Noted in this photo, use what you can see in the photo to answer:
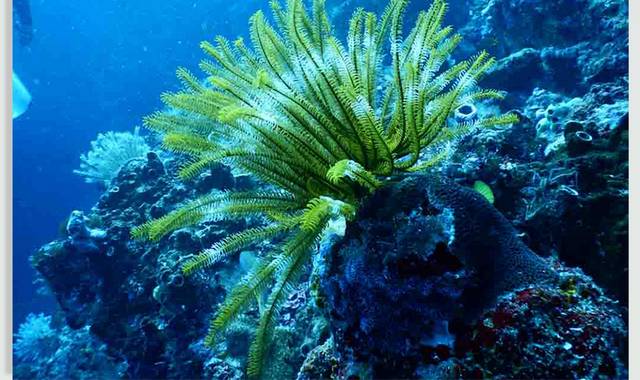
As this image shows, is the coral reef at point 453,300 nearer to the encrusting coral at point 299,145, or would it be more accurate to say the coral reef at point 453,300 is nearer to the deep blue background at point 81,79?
the encrusting coral at point 299,145

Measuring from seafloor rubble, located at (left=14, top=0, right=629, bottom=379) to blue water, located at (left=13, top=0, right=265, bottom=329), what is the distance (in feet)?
67.3

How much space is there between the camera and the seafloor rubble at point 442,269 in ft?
7.25

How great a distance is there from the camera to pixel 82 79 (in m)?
35.4

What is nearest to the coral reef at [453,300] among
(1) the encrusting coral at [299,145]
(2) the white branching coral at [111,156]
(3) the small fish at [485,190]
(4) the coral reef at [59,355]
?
(1) the encrusting coral at [299,145]

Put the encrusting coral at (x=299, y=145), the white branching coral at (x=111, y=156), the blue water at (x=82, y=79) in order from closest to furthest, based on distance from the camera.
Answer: the encrusting coral at (x=299, y=145)
the white branching coral at (x=111, y=156)
the blue water at (x=82, y=79)

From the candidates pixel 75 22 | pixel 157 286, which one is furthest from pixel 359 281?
pixel 75 22

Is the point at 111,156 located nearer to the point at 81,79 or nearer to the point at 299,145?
the point at 299,145

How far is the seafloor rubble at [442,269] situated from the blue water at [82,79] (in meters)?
20.5

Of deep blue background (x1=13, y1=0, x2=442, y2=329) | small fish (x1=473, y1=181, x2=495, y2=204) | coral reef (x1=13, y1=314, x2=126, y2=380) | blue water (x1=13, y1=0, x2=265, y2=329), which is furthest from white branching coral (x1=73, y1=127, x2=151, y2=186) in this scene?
blue water (x1=13, y1=0, x2=265, y2=329)

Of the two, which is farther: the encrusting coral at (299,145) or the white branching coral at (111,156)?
the white branching coral at (111,156)

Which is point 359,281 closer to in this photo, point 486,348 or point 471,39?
point 486,348

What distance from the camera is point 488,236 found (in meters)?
2.54

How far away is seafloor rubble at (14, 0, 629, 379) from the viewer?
7.25 ft

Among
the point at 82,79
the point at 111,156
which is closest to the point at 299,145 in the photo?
the point at 111,156
